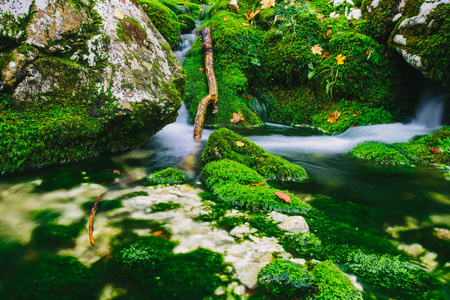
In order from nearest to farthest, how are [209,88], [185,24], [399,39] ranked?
[399,39] → [209,88] → [185,24]

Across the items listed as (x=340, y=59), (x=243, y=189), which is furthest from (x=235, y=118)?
(x=243, y=189)

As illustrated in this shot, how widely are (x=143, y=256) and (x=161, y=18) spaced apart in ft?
21.4

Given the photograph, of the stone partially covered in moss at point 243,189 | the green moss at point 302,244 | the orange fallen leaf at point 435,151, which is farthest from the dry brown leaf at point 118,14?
the orange fallen leaf at point 435,151

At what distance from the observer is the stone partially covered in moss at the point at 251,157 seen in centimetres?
367

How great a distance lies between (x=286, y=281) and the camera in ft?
5.31

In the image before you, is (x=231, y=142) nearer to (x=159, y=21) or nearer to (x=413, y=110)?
(x=159, y=21)

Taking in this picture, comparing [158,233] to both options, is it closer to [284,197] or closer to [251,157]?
[284,197]

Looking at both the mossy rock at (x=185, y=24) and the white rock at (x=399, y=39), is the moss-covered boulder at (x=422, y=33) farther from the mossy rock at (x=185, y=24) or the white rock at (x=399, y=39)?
the mossy rock at (x=185, y=24)

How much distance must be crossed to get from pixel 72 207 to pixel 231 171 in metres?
1.81

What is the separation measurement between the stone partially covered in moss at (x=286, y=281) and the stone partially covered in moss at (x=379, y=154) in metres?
4.02

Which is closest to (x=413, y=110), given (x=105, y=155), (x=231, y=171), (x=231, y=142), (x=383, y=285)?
(x=231, y=142)

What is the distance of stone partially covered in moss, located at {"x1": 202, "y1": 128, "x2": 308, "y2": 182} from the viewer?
3.67 metres

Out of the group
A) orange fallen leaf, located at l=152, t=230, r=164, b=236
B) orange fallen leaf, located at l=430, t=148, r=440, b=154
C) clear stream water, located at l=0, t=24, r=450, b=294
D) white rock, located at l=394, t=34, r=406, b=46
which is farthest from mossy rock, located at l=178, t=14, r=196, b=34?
orange fallen leaf, located at l=152, t=230, r=164, b=236

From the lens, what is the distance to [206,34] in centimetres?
831
